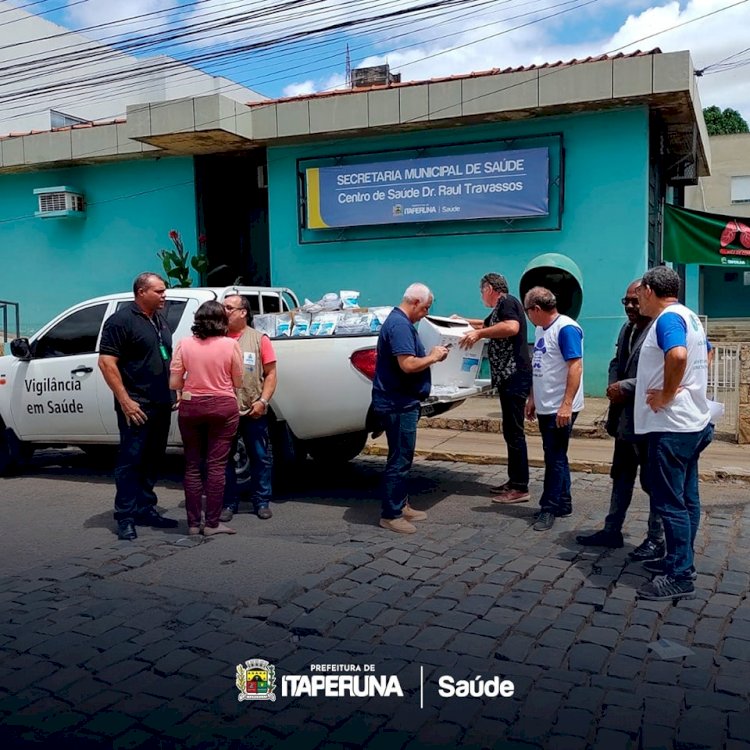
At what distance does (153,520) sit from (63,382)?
2418 mm

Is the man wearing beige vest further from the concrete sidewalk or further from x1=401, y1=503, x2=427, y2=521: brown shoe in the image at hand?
the concrete sidewalk

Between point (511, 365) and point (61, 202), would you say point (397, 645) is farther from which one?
point (61, 202)

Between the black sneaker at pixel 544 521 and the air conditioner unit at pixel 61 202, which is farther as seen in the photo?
the air conditioner unit at pixel 61 202

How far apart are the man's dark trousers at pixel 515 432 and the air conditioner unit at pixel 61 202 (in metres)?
10.8

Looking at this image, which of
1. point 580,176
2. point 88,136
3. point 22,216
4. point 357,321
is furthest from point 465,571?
point 22,216

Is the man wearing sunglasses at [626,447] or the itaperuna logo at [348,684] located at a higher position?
the man wearing sunglasses at [626,447]

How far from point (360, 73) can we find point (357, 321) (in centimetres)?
903

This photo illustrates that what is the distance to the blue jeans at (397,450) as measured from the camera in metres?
5.88

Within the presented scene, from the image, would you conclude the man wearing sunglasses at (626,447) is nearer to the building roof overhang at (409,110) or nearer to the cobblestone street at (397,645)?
the cobblestone street at (397,645)

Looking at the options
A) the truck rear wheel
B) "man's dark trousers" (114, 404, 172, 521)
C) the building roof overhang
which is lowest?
the truck rear wheel

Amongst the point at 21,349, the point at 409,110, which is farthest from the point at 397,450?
the point at 409,110

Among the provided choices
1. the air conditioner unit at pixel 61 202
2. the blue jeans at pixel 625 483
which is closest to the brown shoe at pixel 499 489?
the blue jeans at pixel 625 483

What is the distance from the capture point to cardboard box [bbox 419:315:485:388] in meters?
6.71

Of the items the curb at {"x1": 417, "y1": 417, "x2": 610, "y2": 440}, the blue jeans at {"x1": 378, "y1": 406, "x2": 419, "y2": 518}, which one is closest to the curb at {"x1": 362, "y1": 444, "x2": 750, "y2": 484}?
the curb at {"x1": 417, "y1": 417, "x2": 610, "y2": 440}
